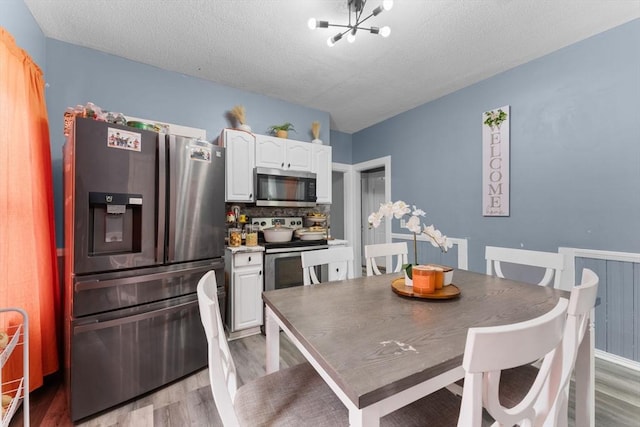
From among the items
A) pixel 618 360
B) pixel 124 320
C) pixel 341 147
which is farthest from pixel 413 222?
pixel 341 147

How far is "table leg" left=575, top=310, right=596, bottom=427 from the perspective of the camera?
3.85 feet

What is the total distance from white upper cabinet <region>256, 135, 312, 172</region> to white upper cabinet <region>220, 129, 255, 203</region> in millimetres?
102

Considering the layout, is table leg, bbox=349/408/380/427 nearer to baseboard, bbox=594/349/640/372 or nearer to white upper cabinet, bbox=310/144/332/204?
baseboard, bbox=594/349/640/372

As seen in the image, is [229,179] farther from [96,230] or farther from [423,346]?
[423,346]

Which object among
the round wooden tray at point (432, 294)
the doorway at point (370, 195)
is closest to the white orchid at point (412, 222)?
the round wooden tray at point (432, 294)

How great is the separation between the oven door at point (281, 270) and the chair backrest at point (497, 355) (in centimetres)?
224

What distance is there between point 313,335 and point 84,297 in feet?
4.82

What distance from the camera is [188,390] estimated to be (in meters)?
1.82

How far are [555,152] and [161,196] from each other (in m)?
3.29

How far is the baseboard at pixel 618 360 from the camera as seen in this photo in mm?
2006

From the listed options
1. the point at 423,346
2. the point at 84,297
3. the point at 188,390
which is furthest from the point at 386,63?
the point at 188,390

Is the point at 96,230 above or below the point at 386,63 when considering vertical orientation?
below

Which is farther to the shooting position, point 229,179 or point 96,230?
point 229,179

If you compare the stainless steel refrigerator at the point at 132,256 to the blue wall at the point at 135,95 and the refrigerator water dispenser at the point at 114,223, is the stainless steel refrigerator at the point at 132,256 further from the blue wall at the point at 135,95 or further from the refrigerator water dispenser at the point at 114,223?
A: the blue wall at the point at 135,95
